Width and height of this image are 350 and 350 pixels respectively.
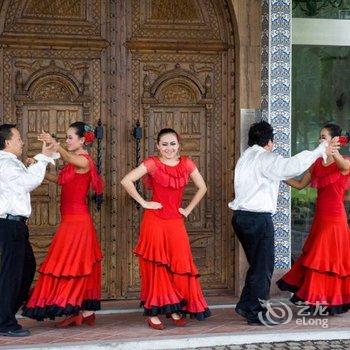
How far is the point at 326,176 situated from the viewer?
25.8ft

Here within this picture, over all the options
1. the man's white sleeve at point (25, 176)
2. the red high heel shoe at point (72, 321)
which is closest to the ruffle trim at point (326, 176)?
the red high heel shoe at point (72, 321)

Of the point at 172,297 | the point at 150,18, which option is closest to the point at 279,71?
the point at 150,18

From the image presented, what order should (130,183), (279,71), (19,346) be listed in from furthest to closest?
(279,71) → (130,183) → (19,346)

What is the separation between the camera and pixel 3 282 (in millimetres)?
7016

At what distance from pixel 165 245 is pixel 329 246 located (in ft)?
4.93

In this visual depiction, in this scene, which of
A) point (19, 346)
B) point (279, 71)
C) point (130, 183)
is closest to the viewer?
point (19, 346)

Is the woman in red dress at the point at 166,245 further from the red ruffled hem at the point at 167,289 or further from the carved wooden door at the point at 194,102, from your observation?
the carved wooden door at the point at 194,102

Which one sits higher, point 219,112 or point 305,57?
point 305,57

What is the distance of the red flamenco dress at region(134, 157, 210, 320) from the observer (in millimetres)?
7406

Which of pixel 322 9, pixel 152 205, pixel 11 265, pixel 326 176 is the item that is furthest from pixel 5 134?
pixel 322 9

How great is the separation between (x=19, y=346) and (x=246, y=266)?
2.82m

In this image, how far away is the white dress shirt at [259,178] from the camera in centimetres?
743

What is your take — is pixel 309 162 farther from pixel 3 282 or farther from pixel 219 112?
pixel 3 282

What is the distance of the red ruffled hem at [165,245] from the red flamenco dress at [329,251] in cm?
111
